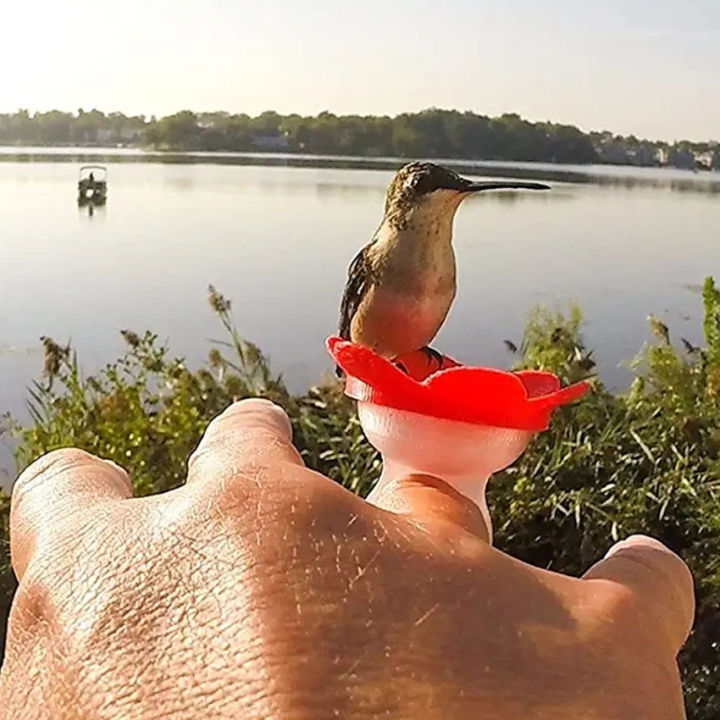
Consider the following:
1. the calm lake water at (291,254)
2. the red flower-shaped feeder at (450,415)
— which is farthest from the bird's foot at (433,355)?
the calm lake water at (291,254)

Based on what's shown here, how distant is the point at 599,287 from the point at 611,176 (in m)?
0.49

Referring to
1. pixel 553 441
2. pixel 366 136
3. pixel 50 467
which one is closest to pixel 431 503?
pixel 50 467

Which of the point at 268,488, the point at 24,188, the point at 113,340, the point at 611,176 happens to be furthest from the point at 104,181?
the point at 268,488

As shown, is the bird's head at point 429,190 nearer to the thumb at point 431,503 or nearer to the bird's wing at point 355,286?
the bird's wing at point 355,286

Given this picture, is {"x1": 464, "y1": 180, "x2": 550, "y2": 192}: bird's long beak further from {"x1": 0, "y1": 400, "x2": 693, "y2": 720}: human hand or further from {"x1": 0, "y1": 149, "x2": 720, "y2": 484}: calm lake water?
{"x1": 0, "y1": 149, "x2": 720, "y2": 484}: calm lake water

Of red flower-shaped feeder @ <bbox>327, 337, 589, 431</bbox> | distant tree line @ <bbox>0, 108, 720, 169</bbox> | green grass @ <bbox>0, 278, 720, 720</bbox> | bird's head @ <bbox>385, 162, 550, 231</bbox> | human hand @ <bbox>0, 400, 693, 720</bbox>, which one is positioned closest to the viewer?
human hand @ <bbox>0, 400, 693, 720</bbox>

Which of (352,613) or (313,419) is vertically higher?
(352,613)

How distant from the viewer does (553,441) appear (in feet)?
4.14

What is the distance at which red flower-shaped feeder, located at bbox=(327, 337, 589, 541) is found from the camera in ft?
1.16

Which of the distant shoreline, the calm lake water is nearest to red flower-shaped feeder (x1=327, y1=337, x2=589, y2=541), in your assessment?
the calm lake water

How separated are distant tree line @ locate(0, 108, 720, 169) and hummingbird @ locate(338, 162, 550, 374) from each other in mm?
1028

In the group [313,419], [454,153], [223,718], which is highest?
[454,153]

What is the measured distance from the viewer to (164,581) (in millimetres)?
279

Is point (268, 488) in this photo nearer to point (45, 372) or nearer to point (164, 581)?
point (164, 581)
